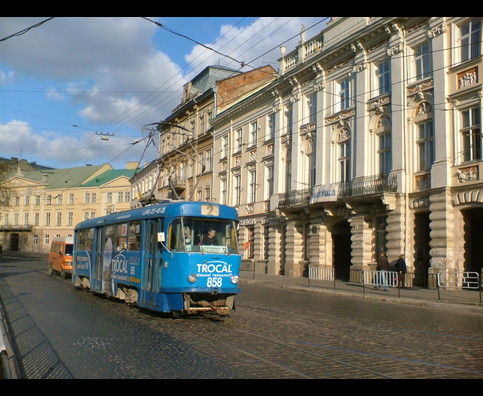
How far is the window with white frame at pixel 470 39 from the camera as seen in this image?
22.6 meters

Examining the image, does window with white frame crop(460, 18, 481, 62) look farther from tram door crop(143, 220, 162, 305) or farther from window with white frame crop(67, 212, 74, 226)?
window with white frame crop(67, 212, 74, 226)

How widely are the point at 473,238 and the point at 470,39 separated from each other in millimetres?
9312

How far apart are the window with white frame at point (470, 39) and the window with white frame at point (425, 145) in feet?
11.1

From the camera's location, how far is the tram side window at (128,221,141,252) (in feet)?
48.5

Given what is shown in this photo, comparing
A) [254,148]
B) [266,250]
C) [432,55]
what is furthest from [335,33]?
[266,250]

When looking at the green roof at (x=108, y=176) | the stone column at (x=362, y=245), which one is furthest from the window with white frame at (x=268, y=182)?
the green roof at (x=108, y=176)

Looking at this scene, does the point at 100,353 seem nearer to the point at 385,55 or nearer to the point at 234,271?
the point at 234,271

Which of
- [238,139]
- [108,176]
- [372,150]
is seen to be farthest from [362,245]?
[108,176]

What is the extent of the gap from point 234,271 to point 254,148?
28.2 m

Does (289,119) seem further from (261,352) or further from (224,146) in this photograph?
(261,352)

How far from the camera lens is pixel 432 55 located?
2459 cm

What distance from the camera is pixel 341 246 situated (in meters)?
33.0

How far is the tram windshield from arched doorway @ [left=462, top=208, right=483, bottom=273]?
47.9 feet

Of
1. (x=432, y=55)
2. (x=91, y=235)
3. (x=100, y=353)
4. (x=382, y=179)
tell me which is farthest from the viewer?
(x=382, y=179)
